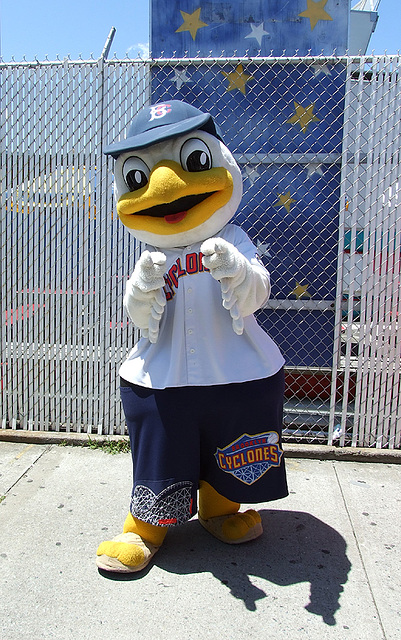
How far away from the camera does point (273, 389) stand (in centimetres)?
248

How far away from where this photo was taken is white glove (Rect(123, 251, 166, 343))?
218cm

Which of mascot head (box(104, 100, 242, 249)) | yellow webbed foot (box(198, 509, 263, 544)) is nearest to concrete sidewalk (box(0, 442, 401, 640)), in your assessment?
yellow webbed foot (box(198, 509, 263, 544))

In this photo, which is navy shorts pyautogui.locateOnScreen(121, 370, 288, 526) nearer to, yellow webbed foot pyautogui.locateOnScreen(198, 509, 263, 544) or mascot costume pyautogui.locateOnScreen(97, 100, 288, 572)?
mascot costume pyautogui.locateOnScreen(97, 100, 288, 572)

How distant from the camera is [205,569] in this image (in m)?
2.50

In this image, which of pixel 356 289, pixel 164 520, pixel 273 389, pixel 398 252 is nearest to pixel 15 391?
pixel 164 520

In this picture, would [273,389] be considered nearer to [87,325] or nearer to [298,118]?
[87,325]

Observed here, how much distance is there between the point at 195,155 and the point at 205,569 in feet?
6.01

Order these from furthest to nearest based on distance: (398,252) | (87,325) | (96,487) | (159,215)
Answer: (87,325) → (398,252) → (96,487) → (159,215)

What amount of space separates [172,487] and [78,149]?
2.38 metres

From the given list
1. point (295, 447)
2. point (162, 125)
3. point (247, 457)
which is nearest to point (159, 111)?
point (162, 125)

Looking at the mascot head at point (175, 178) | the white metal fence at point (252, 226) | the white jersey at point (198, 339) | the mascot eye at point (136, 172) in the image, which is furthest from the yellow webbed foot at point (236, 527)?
the mascot eye at point (136, 172)

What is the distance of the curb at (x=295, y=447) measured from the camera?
3.64 metres

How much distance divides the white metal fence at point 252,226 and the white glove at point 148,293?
1365mm

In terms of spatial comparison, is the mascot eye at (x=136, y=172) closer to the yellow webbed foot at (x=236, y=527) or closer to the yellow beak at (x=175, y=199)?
the yellow beak at (x=175, y=199)
